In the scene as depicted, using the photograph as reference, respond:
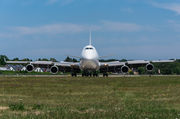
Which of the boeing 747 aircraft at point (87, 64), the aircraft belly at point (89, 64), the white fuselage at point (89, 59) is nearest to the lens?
the white fuselage at point (89, 59)

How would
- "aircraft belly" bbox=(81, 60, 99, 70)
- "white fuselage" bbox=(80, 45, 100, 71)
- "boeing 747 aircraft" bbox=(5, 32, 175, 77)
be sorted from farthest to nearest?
"boeing 747 aircraft" bbox=(5, 32, 175, 77)
"aircraft belly" bbox=(81, 60, 99, 70)
"white fuselage" bbox=(80, 45, 100, 71)

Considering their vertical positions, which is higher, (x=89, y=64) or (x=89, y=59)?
(x=89, y=59)

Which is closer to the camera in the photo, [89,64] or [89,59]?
[89,59]

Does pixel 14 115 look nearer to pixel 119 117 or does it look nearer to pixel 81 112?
pixel 81 112

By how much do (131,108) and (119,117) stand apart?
1.66 meters

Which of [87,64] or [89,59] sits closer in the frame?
[89,59]

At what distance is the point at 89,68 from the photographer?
41.2m

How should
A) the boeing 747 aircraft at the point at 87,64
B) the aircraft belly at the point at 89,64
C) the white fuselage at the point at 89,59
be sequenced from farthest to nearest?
the boeing 747 aircraft at the point at 87,64
the aircraft belly at the point at 89,64
the white fuselage at the point at 89,59

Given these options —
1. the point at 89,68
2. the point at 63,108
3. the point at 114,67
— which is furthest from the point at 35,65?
the point at 63,108

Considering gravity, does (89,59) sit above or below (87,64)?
above

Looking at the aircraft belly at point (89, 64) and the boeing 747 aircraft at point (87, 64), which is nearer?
the aircraft belly at point (89, 64)

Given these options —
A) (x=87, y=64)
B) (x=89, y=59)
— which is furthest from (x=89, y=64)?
(x=89, y=59)

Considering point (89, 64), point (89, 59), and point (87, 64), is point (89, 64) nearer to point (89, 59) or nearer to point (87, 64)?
point (87, 64)

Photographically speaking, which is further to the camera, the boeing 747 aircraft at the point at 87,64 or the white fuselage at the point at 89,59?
the boeing 747 aircraft at the point at 87,64
